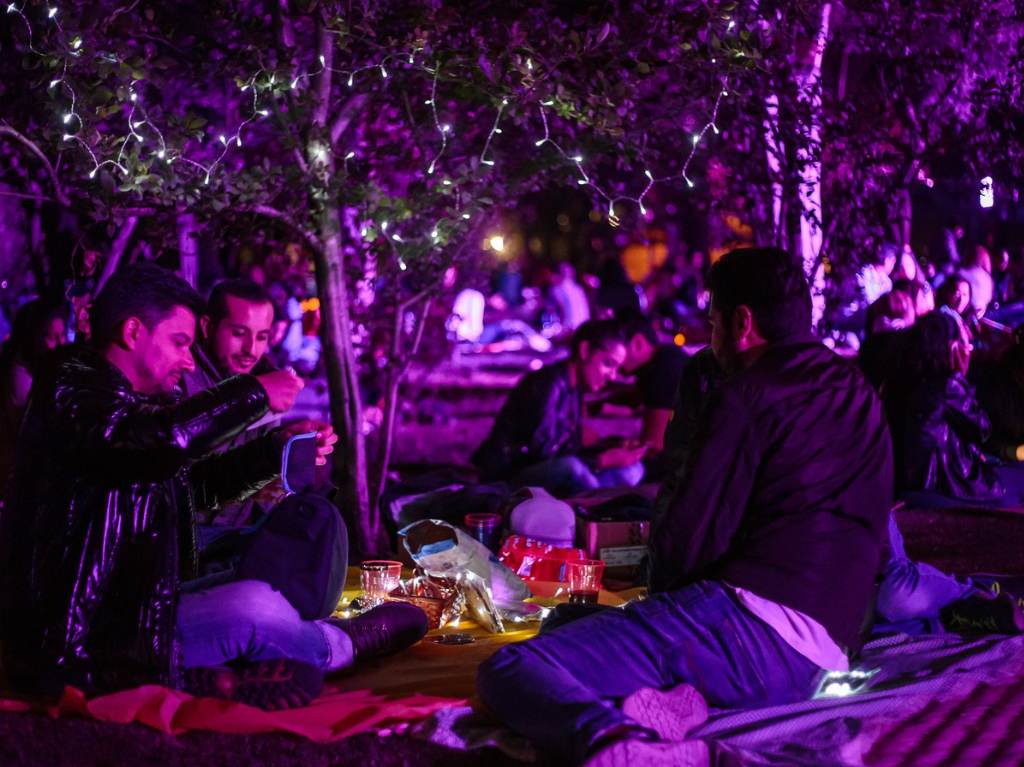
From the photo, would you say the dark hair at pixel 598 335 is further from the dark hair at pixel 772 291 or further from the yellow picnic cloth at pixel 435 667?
the dark hair at pixel 772 291

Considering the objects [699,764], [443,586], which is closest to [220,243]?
[443,586]

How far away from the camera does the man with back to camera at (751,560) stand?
3.40 meters

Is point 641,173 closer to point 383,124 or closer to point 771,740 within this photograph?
point 383,124

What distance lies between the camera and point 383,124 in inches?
297

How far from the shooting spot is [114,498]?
354 centimetres

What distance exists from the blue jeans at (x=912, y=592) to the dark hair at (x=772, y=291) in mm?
1227

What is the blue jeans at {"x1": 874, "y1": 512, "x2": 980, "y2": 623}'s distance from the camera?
14.6ft

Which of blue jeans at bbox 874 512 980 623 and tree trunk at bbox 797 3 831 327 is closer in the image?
blue jeans at bbox 874 512 980 623

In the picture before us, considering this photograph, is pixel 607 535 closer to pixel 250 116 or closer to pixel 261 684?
pixel 261 684

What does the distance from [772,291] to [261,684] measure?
2.00 m

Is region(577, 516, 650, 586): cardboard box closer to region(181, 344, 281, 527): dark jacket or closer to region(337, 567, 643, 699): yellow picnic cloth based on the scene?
→ region(337, 567, 643, 699): yellow picnic cloth

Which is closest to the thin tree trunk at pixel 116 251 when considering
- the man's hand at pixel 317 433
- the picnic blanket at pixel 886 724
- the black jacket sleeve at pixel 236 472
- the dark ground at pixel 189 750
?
the black jacket sleeve at pixel 236 472

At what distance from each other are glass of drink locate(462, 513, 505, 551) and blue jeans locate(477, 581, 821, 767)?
2.38m

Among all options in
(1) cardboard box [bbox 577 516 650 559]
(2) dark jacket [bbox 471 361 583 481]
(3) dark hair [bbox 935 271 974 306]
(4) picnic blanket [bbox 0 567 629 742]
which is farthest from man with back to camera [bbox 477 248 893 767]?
(3) dark hair [bbox 935 271 974 306]
